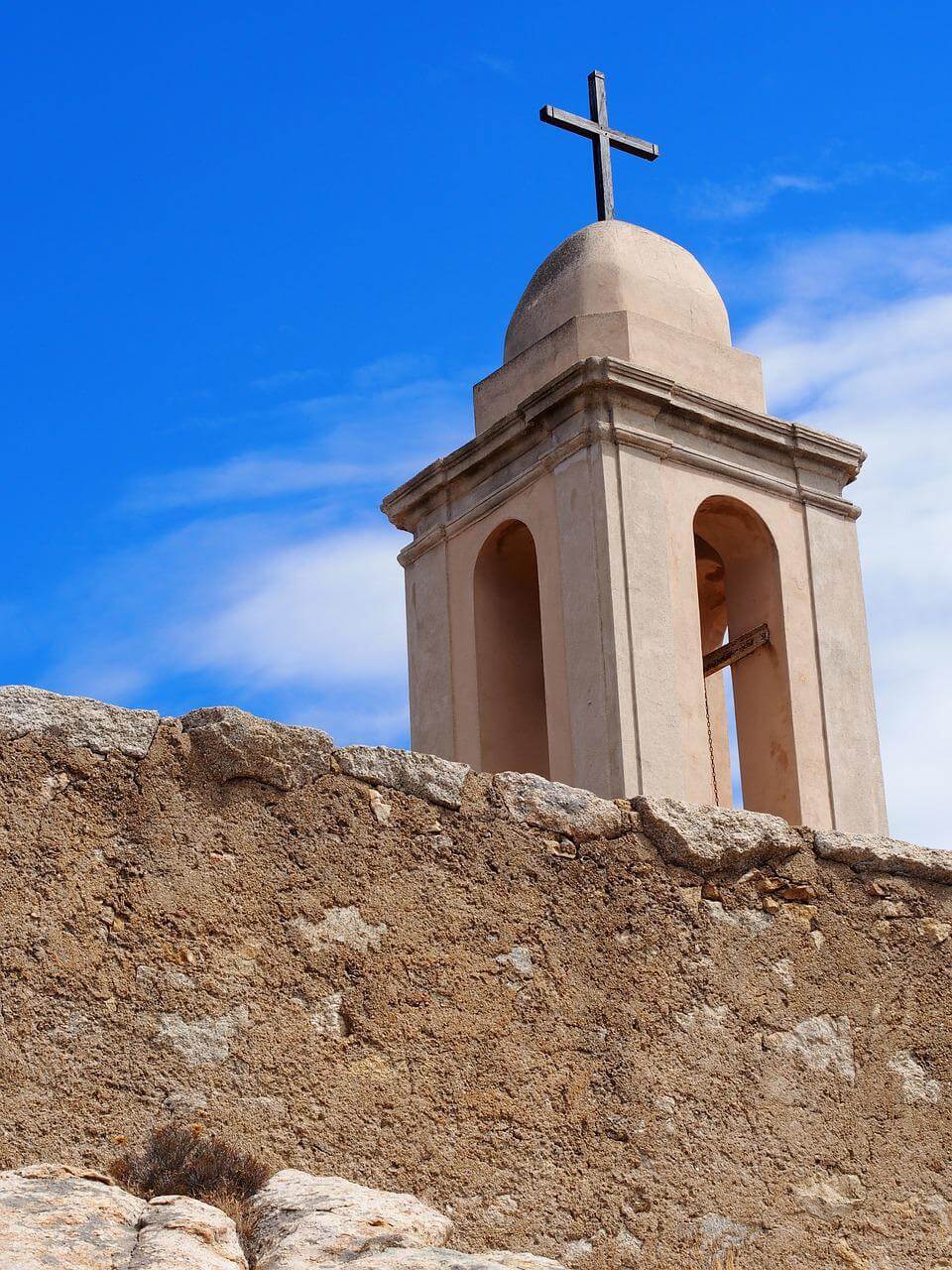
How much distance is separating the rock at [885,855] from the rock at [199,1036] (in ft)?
5.28

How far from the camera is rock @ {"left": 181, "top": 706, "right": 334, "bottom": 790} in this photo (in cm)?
443

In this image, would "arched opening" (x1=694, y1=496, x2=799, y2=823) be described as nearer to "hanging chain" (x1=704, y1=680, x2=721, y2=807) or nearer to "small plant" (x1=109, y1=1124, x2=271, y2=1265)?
"hanging chain" (x1=704, y1=680, x2=721, y2=807)

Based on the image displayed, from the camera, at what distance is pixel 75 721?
4.33m

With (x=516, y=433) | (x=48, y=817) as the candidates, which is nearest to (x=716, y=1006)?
(x=48, y=817)

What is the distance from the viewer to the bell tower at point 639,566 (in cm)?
1055

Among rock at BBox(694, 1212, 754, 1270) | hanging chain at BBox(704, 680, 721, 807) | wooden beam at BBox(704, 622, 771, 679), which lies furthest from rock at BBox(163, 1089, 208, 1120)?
wooden beam at BBox(704, 622, 771, 679)

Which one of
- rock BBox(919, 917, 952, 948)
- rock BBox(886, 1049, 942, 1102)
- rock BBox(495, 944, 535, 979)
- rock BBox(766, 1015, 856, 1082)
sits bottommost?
rock BBox(886, 1049, 942, 1102)

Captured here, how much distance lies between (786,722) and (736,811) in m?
6.02

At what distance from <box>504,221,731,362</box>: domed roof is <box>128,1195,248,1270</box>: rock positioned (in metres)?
8.50

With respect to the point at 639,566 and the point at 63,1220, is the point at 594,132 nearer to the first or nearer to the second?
the point at 639,566

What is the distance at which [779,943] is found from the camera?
493cm

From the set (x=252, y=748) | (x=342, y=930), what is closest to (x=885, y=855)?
(x=342, y=930)

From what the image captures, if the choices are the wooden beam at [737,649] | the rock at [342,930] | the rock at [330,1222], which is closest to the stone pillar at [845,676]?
the wooden beam at [737,649]

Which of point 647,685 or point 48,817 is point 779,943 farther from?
point 647,685
